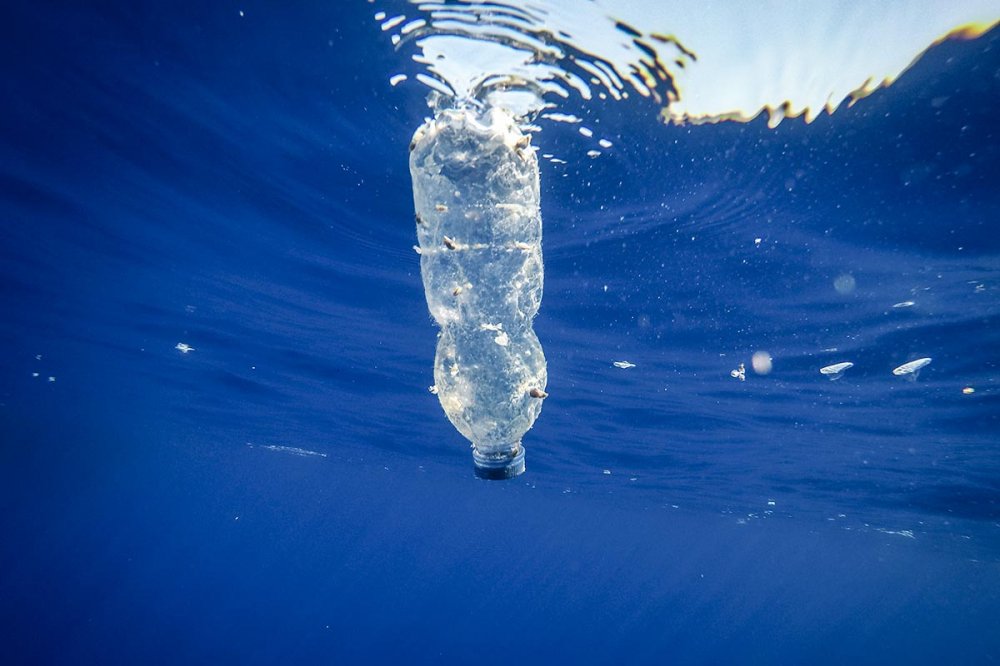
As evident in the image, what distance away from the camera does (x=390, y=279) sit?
1134 centimetres

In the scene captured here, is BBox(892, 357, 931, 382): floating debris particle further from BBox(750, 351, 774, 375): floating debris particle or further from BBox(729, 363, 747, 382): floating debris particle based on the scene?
BBox(729, 363, 747, 382): floating debris particle

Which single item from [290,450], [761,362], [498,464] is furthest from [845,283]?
[290,450]

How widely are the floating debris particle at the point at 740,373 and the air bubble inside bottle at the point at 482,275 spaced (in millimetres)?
9442

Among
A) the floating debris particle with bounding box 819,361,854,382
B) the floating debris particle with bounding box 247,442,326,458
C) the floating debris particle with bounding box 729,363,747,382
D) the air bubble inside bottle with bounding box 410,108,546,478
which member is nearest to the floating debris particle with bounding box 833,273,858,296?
the floating debris particle with bounding box 819,361,854,382

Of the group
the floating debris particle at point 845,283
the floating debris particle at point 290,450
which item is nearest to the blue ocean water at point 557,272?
the floating debris particle at point 845,283

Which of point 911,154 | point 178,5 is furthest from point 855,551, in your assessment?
point 178,5

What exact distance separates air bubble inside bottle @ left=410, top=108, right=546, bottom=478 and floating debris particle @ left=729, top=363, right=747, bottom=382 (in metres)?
9.44

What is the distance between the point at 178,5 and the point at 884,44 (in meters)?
7.46

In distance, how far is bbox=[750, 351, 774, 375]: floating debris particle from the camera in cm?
1207

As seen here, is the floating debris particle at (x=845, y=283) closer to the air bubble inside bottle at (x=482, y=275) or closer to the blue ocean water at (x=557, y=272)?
the blue ocean water at (x=557, y=272)

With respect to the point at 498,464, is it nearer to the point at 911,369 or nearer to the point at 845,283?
the point at 845,283

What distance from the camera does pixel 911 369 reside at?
11312 mm

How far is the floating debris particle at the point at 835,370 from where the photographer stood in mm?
11723

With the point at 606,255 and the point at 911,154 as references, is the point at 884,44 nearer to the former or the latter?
the point at 911,154
